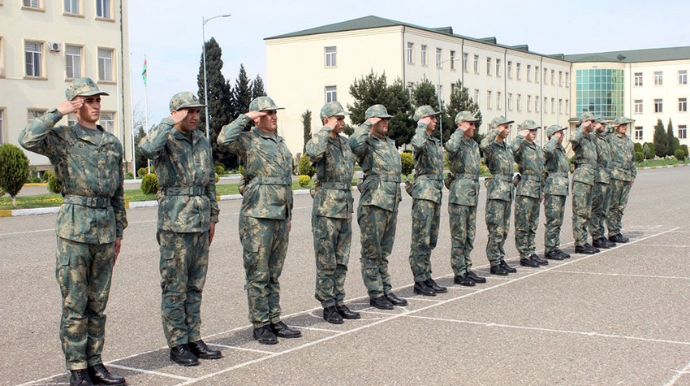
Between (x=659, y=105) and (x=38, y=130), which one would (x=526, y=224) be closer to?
(x=38, y=130)

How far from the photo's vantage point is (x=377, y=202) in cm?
832

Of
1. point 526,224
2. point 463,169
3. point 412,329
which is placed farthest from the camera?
point 526,224

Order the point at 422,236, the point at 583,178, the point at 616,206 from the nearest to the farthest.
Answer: the point at 422,236 → the point at 583,178 → the point at 616,206

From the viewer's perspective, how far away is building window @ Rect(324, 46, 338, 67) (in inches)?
2430

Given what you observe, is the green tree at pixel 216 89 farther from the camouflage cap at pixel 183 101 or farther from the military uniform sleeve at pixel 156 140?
the military uniform sleeve at pixel 156 140

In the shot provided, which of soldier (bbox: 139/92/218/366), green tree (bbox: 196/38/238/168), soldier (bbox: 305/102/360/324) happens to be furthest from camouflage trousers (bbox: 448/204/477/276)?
green tree (bbox: 196/38/238/168)

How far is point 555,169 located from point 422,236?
4.14 metres

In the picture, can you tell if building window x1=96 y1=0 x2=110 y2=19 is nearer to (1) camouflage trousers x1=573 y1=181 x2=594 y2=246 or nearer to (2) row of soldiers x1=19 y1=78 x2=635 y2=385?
(1) camouflage trousers x1=573 y1=181 x2=594 y2=246

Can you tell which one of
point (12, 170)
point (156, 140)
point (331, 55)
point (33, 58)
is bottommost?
point (12, 170)

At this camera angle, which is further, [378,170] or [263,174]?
[378,170]

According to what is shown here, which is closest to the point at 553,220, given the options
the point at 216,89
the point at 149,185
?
the point at 149,185

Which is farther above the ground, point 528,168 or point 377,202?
point 528,168

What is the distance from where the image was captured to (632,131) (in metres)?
95.4

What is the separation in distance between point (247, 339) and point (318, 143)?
1.87m
